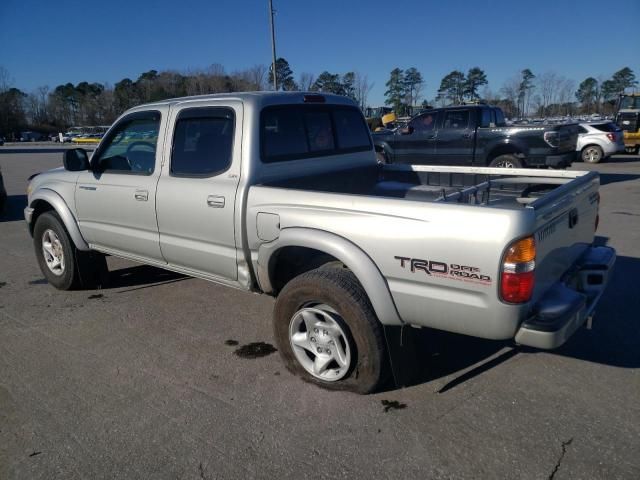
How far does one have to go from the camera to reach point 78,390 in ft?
11.1

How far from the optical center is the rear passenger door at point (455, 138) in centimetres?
1181

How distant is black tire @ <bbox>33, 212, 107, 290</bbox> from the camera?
5.20 meters

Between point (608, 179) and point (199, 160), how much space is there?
13203 millimetres

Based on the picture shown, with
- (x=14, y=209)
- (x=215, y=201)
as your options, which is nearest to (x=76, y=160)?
(x=215, y=201)

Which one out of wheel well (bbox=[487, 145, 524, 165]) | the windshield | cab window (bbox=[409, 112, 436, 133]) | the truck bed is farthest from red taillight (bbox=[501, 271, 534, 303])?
the windshield

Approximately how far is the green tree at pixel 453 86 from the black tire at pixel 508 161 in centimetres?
5333

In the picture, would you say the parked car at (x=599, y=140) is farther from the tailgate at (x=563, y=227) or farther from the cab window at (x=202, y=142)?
the cab window at (x=202, y=142)

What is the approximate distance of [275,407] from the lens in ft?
10.2

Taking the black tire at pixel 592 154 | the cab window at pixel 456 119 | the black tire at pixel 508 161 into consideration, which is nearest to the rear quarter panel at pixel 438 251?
the black tire at pixel 508 161

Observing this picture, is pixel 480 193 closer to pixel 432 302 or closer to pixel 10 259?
pixel 432 302

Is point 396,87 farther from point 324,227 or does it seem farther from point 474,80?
point 324,227

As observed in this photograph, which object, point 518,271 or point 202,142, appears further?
point 202,142

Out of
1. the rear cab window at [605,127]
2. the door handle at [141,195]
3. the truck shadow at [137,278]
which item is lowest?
the truck shadow at [137,278]

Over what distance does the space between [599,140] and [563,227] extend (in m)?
17.5
